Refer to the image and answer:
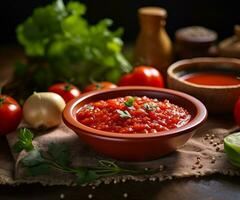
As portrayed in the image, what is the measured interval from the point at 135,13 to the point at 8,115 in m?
1.39

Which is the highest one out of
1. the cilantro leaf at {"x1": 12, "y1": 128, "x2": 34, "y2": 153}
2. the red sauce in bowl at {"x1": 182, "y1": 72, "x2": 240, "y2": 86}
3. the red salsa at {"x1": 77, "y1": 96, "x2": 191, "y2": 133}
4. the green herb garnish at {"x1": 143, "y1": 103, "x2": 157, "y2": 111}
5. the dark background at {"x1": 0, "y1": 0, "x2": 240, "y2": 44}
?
the green herb garnish at {"x1": 143, "y1": 103, "x2": 157, "y2": 111}

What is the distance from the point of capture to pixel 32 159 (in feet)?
5.38

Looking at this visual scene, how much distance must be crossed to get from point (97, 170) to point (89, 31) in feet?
3.35

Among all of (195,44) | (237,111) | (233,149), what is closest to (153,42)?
(195,44)

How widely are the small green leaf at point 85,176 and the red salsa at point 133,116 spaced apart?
155mm

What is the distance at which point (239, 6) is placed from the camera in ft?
10.0

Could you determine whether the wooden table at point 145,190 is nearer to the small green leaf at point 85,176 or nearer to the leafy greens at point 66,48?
the small green leaf at point 85,176

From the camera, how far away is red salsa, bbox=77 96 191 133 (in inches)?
65.4

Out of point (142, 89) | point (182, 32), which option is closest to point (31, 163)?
point (142, 89)

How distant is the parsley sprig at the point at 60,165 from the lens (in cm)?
159

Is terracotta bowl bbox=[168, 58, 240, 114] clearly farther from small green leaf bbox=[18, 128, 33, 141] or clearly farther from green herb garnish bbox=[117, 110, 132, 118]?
small green leaf bbox=[18, 128, 33, 141]

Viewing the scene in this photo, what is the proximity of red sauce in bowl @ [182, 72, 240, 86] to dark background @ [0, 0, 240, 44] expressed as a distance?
37.2 inches

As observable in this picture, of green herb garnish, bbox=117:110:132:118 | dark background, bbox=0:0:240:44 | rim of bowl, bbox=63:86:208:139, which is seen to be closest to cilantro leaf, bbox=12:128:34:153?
rim of bowl, bbox=63:86:208:139

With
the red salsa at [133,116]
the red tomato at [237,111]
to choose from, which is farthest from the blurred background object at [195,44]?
the red salsa at [133,116]
